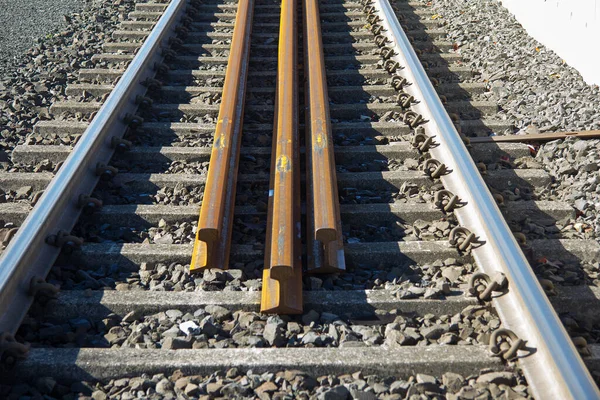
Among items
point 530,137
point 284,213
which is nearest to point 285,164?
point 284,213

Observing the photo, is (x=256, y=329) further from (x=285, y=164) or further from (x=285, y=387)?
(x=285, y=164)

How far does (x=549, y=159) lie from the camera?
473cm

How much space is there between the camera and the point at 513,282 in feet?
10.1

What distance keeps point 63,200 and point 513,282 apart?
2.43 meters

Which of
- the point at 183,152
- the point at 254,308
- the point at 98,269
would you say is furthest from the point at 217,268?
the point at 183,152

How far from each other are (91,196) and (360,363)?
2.12 metres

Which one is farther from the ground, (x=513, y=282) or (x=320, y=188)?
(x=320, y=188)

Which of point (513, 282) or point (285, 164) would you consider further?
point (285, 164)

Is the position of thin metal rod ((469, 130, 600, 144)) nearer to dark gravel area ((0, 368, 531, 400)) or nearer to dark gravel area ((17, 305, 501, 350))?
dark gravel area ((17, 305, 501, 350))

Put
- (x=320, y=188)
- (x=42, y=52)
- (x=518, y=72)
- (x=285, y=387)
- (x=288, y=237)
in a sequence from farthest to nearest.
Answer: (x=42, y=52) < (x=518, y=72) < (x=320, y=188) < (x=288, y=237) < (x=285, y=387)

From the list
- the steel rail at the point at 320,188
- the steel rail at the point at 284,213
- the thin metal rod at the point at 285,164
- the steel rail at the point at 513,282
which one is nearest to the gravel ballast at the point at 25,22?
the thin metal rod at the point at 285,164

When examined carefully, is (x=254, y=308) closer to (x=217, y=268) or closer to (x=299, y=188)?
(x=217, y=268)

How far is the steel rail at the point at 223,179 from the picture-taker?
346 cm

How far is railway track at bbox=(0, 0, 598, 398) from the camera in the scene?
2893 mm
